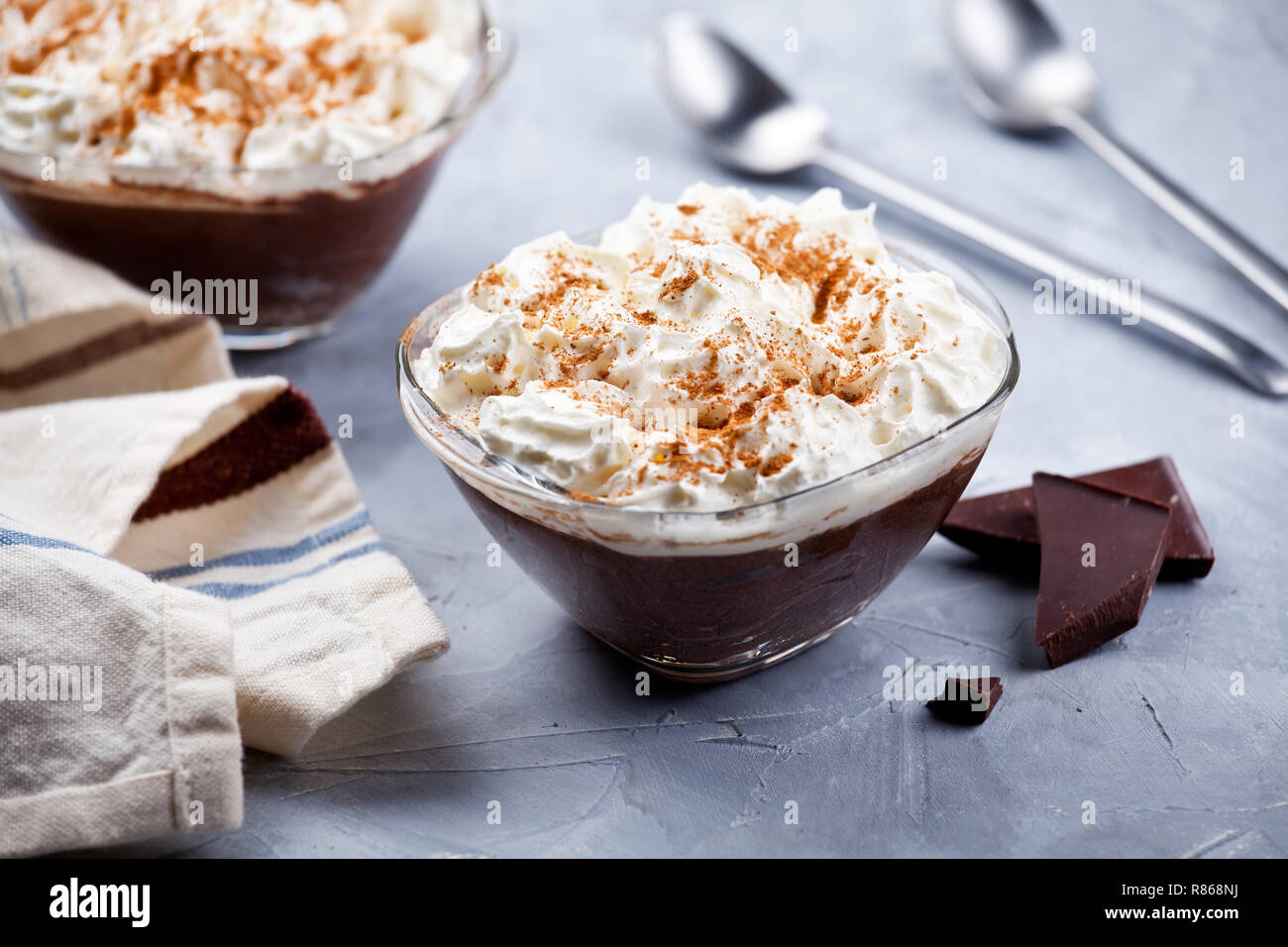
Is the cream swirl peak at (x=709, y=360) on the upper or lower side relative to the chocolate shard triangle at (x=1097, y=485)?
upper

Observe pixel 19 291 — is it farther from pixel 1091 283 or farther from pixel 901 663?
pixel 1091 283

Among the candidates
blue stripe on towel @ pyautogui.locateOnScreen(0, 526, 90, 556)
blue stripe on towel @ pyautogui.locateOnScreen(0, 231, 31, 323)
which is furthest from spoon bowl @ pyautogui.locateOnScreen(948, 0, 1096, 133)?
blue stripe on towel @ pyautogui.locateOnScreen(0, 526, 90, 556)

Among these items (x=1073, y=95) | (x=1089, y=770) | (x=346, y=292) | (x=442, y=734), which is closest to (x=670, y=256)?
(x=442, y=734)

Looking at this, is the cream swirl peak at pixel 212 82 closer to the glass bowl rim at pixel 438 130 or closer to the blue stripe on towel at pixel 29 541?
the glass bowl rim at pixel 438 130

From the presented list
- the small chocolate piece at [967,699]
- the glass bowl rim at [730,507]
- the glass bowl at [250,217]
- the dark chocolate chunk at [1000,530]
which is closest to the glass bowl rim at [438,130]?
the glass bowl at [250,217]

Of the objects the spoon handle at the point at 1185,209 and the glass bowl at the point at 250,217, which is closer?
the glass bowl at the point at 250,217

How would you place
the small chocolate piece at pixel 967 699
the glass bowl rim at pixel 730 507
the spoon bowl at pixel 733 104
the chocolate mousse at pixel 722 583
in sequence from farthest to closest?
the spoon bowl at pixel 733 104 → the small chocolate piece at pixel 967 699 → the chocolate mousse at pixel 722 583 → the glass bowl rim at pixel 730 507

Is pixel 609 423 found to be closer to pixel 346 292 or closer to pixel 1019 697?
pixel 1019 697
